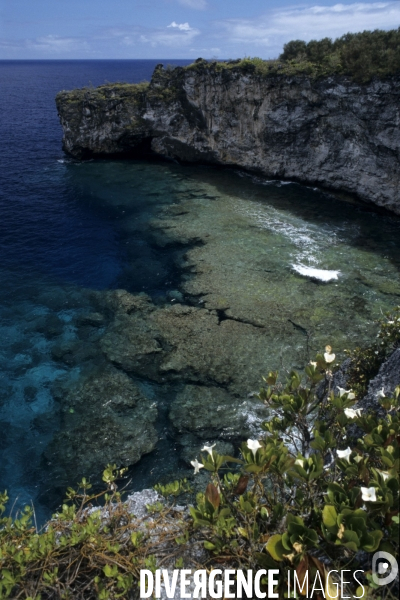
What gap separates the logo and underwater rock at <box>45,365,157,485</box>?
10.8 meters

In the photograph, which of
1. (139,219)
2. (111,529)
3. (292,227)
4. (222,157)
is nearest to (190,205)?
(139,219)

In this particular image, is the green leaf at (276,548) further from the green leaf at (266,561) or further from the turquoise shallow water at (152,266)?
the turquoise shallow water at (152,266)

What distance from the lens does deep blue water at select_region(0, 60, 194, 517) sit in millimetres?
16656

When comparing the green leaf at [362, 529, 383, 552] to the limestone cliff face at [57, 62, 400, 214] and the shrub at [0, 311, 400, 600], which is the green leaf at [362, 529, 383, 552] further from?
the limestone cliff face at [57, 62, 400, 214]

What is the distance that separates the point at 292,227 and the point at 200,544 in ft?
89.3

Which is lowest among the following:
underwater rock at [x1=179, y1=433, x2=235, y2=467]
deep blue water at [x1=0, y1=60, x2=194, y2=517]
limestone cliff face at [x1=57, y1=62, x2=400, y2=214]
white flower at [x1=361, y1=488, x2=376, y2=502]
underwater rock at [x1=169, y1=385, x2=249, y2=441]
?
underwater rock at [x1=179, y1=433, x2=235, y2=467]

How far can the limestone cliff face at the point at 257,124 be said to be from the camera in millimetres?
33906

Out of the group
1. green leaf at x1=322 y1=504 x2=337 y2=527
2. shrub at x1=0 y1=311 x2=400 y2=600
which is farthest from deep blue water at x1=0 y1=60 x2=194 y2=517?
green leaf at x1=322 y1=504 x2=337 y2=527

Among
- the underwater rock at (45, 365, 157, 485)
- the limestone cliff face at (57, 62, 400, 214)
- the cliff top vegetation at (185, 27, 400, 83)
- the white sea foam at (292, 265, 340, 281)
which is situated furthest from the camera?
the limestone cliff face at (57, 62, 400, 214)

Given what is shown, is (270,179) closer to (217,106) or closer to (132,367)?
(217,106)

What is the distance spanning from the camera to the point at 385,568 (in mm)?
5484

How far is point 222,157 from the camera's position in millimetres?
44344

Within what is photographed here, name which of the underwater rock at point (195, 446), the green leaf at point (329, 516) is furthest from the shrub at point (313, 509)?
the underwater rock at point (195, 446)

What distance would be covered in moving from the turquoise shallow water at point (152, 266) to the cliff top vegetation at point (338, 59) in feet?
31.8
